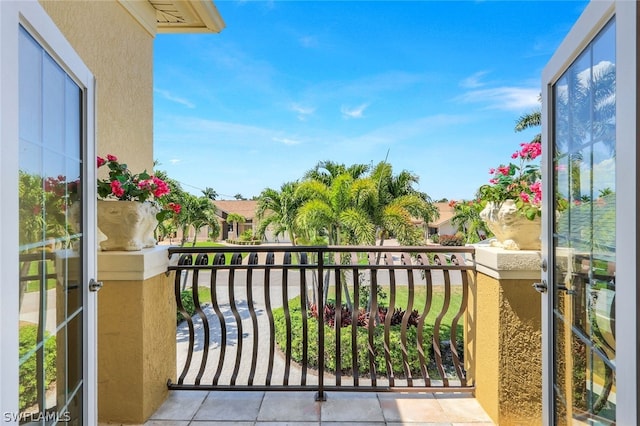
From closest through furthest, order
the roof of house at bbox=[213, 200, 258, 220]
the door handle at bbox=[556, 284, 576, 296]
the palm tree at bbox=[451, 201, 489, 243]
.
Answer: the door handle at bbox=[556, 284, 576, 296] → the palm tree at bbox=[451, 201, 489, 243] → the roof of house at bbox=[213, 200, 258, 220]

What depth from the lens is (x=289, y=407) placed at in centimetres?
200

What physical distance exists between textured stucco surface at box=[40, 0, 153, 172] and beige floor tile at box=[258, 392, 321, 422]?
6.62 ft

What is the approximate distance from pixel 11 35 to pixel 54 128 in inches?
16.1

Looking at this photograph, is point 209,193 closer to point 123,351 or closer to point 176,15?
point 176,15

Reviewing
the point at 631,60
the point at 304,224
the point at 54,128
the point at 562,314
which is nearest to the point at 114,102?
the point at 54,128

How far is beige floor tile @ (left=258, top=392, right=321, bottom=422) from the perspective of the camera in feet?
6.23

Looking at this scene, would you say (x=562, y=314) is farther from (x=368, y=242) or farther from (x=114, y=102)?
(x=368, y=242)

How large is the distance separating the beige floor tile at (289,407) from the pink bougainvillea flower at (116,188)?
60.7 inches

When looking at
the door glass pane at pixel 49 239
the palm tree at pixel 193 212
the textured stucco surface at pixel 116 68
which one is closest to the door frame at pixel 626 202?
the door glass pane at pixel 49 239

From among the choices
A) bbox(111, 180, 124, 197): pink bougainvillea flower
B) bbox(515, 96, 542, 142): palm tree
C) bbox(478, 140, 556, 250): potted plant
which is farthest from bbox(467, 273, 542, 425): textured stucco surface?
bbox(515, 96, 542, 142): palm tree

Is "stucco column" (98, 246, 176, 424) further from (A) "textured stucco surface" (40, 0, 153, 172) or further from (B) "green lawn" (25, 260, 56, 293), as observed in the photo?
(A) "textured stucco surface" (40, 0, 153, 172)

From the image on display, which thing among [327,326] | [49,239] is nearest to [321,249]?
[49,239]

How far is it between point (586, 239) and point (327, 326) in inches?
240

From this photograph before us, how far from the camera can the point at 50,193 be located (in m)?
1.14
